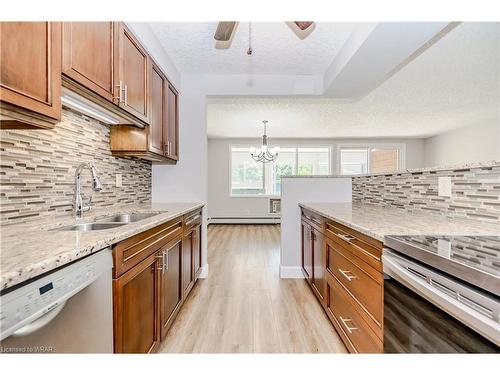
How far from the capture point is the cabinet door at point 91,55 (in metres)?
1.22

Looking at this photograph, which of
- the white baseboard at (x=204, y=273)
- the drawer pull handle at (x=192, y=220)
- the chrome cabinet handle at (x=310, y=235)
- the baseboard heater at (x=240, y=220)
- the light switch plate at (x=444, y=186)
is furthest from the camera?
the baseboard heater at (x=240, y=220)

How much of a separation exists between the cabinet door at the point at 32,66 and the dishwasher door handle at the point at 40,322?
69cm

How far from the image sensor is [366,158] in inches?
312

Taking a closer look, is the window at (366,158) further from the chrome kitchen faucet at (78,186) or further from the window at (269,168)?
the chrome kitchen faucet at (78,186)

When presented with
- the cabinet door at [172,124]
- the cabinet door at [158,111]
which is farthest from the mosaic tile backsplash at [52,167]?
the cabinet door at [172,124]

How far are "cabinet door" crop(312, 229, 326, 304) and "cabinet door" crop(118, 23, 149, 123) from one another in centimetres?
175

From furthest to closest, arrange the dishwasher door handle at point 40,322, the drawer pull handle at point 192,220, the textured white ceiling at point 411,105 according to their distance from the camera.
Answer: the textured white ceiling at point 411,105 < the drawer pull handle at point 192,220 < the dishwasher door handle at point 40,322

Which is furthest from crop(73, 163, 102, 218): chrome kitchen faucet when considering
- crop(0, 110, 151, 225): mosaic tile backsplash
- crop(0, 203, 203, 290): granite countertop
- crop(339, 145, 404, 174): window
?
crop(339, 145, 404, 174): window

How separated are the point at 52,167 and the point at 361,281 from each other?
1.89m

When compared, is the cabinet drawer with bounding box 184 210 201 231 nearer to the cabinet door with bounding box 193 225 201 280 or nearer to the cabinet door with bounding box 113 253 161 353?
the cabinet door with bounding box 193 225 201 280

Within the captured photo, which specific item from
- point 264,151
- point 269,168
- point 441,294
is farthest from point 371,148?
point 441,294

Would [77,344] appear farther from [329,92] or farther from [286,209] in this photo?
[329,92]

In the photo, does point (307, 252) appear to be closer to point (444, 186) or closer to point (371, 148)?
point (444, 186)
